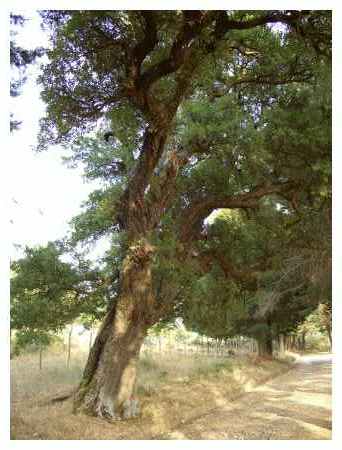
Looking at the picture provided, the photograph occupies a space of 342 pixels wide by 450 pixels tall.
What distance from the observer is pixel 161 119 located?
8.28 m

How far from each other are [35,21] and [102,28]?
1.30m

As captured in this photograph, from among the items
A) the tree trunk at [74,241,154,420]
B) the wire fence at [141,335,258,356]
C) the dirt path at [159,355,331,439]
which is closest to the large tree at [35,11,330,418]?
the tree trunk at [74,241,154,420]

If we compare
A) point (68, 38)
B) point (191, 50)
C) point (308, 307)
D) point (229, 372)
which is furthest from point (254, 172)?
point (308, 307)

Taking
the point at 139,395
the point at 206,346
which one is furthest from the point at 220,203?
the point at 206,346

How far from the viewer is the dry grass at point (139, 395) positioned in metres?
7.19

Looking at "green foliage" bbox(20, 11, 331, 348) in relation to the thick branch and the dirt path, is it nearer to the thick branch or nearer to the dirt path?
the thick branch

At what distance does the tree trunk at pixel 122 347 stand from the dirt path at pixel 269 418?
42.2 inches

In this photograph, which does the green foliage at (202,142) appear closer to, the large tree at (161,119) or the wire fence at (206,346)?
the large tree at (161,119)

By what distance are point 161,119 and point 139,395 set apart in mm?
5914

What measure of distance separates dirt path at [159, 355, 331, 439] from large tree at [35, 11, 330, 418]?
1.66m

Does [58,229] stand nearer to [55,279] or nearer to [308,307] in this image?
[55,279]

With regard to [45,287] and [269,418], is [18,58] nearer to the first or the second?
[45,287]

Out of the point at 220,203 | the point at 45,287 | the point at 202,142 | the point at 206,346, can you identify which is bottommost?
the point at 206,346
